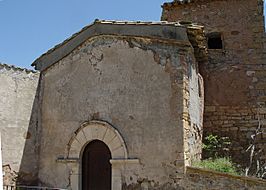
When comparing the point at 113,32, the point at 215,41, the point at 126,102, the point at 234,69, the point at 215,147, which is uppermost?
the point at 215,41

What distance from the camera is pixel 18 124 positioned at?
7488 millimetres

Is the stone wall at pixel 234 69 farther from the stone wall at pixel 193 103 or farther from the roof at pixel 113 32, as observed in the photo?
the roof at pixel 113 32

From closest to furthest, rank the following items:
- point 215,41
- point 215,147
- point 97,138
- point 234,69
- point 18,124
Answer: point 97,138
point 18,124
point 215,147
point 234,69
point 215,41

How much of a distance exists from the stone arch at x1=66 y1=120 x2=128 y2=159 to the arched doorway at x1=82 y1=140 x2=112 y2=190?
21 cm

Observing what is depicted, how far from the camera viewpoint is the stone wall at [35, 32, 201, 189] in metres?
6.57

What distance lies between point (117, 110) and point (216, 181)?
2496mm

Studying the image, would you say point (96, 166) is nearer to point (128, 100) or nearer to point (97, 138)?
point (97, 138)

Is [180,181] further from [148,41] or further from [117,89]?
[148,41]

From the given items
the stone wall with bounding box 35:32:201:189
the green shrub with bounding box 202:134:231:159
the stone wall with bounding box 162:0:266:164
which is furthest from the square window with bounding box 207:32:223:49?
the green shrub with bounding box 202:134:231:159

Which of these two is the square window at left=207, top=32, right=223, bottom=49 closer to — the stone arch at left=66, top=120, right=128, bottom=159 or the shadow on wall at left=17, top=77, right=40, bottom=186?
the stone arch at left=66, top=120, right=128, bottom=159

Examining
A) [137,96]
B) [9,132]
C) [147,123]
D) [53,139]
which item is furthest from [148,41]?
[9,132]

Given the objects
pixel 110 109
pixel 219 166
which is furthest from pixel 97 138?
pixel 219 166

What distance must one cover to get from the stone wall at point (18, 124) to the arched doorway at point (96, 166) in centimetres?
130

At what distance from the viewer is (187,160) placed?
6461mm
